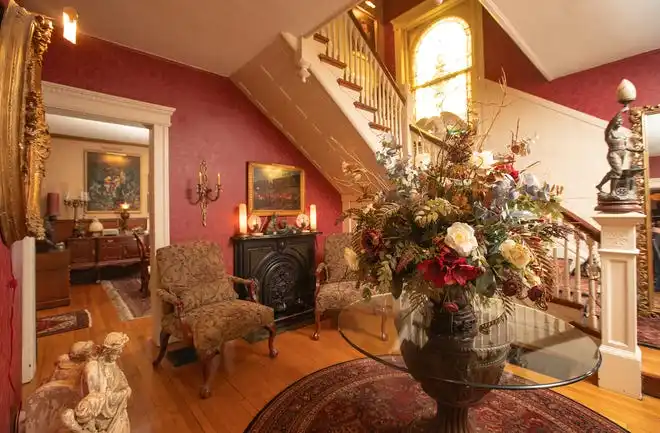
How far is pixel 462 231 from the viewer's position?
1.13 meters

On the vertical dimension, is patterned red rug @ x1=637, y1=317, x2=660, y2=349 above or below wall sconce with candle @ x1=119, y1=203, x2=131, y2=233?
below

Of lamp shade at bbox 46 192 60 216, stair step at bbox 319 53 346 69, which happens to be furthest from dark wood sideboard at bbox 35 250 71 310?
stair step at bbox 319 53 346 69

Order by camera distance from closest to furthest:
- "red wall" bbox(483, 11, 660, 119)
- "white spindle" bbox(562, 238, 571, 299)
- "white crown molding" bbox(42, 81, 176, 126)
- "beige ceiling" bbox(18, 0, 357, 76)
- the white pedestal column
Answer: the white pedestal column → "beige ceiling" bbox(18, 0, 357, 76) → "white crown molding" bbox(42, 81, 176, 126) → "white spindle" bbox(562, 238, 571, 299) → "red wall" bbox(483, 11, 660, 119)

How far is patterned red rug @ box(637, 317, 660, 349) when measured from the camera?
2445 millimetres

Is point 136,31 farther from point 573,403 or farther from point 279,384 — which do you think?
point 573,403

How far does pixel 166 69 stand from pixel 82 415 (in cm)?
291

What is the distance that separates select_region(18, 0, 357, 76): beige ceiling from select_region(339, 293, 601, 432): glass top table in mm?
2247

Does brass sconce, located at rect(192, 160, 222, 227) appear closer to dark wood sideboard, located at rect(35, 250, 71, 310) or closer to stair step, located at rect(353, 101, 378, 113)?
stair step, located at rect(353, 101, 378, 113)

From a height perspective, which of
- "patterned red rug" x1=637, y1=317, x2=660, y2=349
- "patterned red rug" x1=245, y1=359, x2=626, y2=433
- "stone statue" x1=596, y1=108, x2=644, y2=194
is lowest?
"patterned red rug" x1=245, y1=359, x2=626, y2=433

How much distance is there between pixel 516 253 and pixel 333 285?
2433 millimetres

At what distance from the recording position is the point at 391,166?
1455 mm

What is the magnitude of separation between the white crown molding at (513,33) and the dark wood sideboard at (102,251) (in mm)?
6208

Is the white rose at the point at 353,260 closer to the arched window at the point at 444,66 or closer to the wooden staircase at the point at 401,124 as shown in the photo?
the wooden staircase at the point at 401,124

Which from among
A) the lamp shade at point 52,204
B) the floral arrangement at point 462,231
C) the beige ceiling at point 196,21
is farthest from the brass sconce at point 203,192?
the lamp shade at point 52,204
